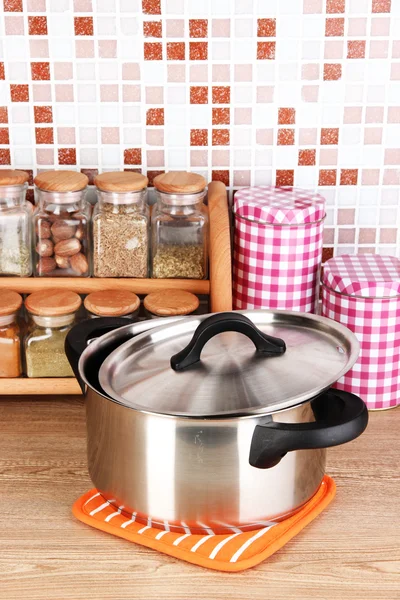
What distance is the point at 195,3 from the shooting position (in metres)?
1.23

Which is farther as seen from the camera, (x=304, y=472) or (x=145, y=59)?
(x=145, y=59)

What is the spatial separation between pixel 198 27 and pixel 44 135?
11.2 inches

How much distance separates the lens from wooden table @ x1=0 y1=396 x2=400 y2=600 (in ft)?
2.69

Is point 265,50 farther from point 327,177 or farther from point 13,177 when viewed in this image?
point 13,177

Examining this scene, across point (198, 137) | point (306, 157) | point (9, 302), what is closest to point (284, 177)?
point (306, 157)

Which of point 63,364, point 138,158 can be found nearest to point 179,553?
point 63,364

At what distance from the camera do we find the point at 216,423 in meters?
0.79

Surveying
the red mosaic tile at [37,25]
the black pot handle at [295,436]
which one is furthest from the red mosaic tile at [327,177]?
the black pot handle at [295,436]

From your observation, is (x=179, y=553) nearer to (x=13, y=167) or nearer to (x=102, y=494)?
(x=102, y=494)

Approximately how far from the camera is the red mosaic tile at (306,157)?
1307 millimetres

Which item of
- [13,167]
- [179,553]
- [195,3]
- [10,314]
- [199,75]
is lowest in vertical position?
[179,553]

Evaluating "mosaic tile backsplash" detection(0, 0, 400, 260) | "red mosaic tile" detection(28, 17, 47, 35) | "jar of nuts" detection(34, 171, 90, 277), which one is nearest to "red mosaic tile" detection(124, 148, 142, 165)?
"mosaic tile backsplash" detection(0, 0, 400, 260)

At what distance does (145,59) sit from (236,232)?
294 millimetres

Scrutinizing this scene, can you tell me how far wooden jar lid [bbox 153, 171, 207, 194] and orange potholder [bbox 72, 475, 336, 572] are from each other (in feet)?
1.53
